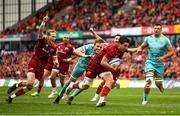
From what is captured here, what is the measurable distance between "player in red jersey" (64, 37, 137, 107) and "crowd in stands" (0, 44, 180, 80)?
2293cm

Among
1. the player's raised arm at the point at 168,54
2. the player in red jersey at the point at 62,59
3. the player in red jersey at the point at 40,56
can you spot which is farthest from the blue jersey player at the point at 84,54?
the player in red jersey at the point at 62,59

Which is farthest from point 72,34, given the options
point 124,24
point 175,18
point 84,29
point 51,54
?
point 51,54

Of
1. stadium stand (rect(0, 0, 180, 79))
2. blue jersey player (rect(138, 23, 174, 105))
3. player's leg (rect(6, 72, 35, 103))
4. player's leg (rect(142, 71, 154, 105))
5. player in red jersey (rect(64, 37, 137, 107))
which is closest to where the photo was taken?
player in red jersey (rect(64, 37, 137, 107))

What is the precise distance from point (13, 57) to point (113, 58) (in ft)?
138

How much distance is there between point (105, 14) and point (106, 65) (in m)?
38.7

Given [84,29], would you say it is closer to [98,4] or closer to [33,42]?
[98,4]

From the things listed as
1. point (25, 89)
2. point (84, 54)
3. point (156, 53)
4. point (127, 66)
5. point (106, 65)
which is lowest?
point (127, 66)

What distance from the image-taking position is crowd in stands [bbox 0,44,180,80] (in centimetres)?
4322

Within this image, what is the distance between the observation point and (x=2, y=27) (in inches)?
2889

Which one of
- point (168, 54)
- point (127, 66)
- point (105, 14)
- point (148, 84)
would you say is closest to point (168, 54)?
point (168, 54)

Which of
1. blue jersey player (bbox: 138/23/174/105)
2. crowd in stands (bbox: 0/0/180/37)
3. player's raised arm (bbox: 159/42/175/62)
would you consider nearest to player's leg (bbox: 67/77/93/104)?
blue jersey player (bbox: 138/23/174/105)

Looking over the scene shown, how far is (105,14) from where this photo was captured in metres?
57.4

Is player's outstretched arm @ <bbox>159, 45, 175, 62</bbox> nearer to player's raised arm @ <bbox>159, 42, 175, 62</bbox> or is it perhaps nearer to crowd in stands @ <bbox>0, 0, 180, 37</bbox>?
player's raised arm @ <bbox>159, 42, 175, 62</bbox>

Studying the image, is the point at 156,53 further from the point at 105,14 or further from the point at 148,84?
the point at 105,14
